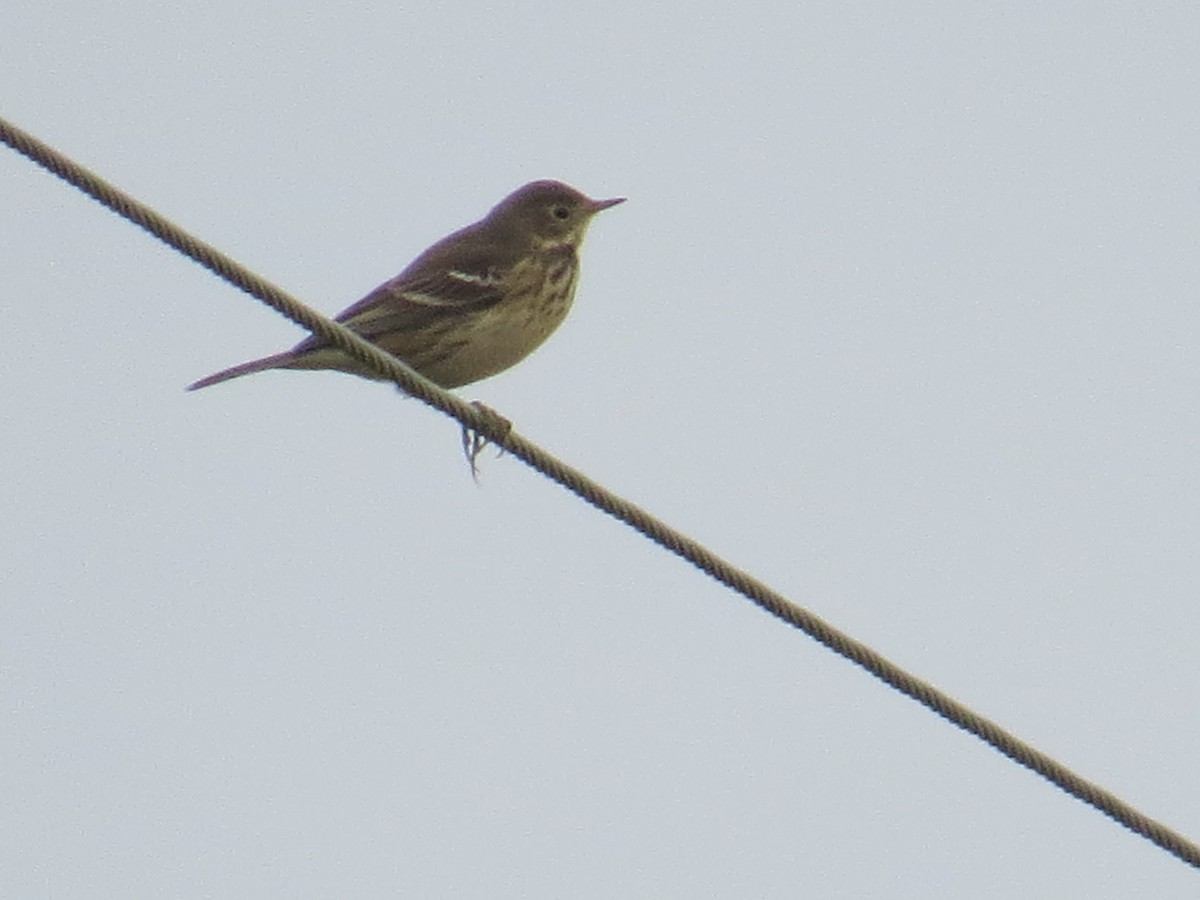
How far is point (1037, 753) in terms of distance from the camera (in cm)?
622

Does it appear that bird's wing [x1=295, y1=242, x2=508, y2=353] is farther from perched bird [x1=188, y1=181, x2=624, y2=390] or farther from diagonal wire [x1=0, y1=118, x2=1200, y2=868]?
diagonal wire [x1=0, y1=118, x2=1200, y2=868]

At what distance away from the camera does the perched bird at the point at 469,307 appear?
401 inches

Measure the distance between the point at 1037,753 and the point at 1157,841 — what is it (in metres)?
0.43

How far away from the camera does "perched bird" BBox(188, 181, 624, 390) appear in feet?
33.4

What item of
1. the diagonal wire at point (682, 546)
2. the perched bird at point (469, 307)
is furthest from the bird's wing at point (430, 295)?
the diagonal wire at point (682, 546)

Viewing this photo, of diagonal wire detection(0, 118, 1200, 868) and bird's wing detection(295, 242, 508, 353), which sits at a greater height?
bird's wing detection(295, 242, 508, 353)

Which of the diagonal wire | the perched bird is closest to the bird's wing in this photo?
the perched bird

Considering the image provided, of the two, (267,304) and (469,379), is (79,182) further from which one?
Answer: (469,379)

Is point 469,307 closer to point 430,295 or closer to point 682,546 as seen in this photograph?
point 430,295

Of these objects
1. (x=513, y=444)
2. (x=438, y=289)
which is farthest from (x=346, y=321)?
(x=513, y=444)

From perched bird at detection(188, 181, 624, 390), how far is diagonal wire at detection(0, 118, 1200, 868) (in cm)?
328

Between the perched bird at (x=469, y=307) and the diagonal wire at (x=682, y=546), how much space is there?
3.28 meters

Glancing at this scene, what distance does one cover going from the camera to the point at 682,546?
646 cm

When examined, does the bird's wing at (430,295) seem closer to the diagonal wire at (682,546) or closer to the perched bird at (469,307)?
the perched bird at (469,307)
